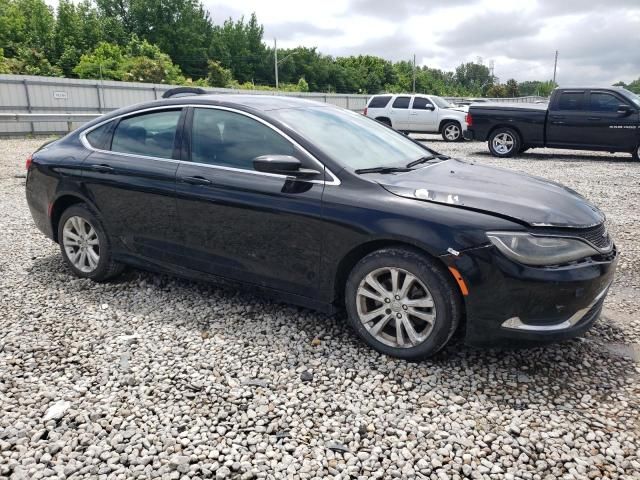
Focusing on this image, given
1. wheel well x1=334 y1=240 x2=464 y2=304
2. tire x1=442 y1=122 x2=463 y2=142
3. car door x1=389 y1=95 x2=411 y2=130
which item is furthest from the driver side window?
car door x1=389 y1=95 x2=411 y2=130

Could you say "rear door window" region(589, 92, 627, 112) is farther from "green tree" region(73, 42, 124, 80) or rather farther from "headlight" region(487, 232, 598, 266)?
"green tree" region(73, 42, 124, 80)

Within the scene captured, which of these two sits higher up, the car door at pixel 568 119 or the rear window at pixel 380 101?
the rear window at pixel 380 101

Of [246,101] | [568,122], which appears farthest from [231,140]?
[568,122]

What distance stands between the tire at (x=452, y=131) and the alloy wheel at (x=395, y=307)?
16997 mm

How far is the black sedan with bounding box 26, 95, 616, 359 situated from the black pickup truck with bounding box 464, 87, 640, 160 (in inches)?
388

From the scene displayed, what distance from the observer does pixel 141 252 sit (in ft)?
13.9

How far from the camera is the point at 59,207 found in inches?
185

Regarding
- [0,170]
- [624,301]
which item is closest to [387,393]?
[624,301]

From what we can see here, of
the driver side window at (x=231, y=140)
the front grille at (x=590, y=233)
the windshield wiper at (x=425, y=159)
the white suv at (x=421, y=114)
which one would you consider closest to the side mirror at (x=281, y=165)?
the driver side window at (x=231, y=140)

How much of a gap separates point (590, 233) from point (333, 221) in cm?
152

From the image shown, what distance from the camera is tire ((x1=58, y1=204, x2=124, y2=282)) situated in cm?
444

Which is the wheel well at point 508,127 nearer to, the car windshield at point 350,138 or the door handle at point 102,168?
the car windshield at point 350,138

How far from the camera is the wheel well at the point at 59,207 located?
15.1ft

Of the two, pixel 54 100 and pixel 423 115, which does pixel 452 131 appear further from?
pixel 54 100
